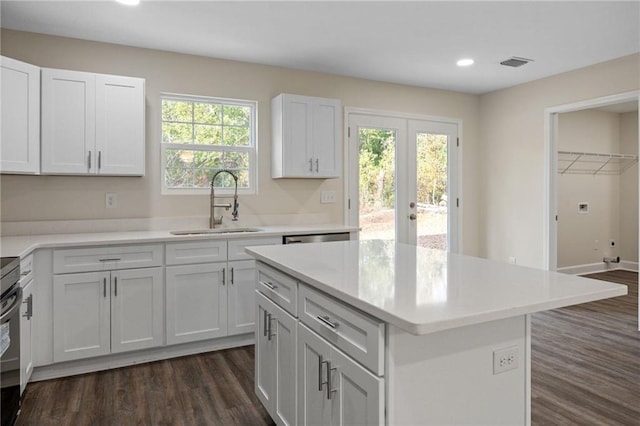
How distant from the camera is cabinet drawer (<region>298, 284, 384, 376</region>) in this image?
1239 mm

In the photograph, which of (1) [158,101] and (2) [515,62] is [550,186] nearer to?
(2) [515,62]

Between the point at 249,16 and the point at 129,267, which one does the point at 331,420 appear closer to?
the point at 129,267

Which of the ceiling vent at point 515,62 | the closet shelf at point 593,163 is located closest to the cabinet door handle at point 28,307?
the ceiling vent at point 515,62

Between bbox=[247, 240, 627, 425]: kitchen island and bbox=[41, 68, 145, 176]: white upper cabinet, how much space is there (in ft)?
6.66

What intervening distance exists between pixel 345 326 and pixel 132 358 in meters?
2.27

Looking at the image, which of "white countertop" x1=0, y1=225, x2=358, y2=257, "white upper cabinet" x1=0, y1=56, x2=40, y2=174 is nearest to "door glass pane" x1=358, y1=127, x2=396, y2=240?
"white countertop" x1=0, y1=225, x2=358, y2=257

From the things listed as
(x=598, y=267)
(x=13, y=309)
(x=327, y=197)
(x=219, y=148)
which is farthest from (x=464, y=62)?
(x=598, y=267)

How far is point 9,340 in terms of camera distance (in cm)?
194

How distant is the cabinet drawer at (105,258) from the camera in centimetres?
280

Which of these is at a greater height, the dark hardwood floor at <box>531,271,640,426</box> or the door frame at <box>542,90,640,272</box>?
the door frame at <box>542,90,640,272</box>

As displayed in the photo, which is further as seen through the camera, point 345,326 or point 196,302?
point 196,302

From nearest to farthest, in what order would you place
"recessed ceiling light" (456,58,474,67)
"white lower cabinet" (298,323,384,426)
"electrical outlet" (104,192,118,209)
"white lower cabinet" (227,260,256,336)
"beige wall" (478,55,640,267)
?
"white lower cabinet" (298,323,384,426)
"white lower cabinet" (227,260,256,336)
"electrical outlet" (104,192,118,209)
"recessed ceiling light" (456,58,474,67)
"beige wall" (478,55,640,267)

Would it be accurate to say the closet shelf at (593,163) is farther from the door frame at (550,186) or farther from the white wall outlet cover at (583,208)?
the door frame at (550,186)

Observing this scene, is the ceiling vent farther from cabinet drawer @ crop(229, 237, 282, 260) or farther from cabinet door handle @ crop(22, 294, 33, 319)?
cabinet door handle @ crop(22, 294, 33, 319)
